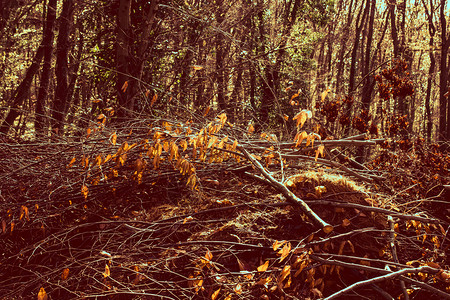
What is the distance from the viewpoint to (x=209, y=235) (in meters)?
3.18

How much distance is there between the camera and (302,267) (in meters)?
2.55

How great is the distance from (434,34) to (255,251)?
21763 millimetres

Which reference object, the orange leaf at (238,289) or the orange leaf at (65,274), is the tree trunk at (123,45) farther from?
the orange leaf at (238,289)

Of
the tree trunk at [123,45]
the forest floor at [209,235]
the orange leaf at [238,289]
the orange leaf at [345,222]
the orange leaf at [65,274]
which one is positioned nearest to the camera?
the orange leaf at [238,289]

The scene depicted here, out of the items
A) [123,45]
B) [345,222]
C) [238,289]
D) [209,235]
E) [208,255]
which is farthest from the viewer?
[123,45]

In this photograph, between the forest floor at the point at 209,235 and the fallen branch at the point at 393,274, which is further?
the forest floor at the point at 209,235

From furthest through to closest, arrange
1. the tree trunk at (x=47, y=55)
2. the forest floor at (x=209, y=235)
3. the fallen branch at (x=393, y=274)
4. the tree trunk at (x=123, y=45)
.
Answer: the tree trunk at (x=47, y=55)
the tree trunk at (x=123, y=45)
the forest floor at (x=209, y=235)
the fallen branch at (x=393, y=274)

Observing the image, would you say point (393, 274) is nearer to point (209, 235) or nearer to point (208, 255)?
point (208, 255)

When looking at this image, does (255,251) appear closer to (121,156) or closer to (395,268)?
(395,268)

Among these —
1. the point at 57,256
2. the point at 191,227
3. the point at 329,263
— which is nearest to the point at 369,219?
the point at 329,263

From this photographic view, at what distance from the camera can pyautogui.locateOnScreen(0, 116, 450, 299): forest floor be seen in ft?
8.75

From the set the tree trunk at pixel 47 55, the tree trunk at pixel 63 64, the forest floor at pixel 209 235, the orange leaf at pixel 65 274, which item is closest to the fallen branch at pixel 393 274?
the forest floor at pixel 209 235

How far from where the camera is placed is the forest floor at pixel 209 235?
8.75 feet

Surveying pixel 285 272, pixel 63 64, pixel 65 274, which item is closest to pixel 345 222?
pixel 285 272
